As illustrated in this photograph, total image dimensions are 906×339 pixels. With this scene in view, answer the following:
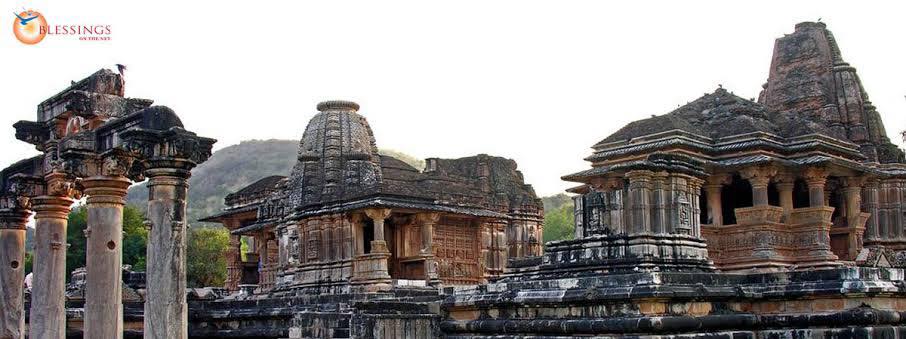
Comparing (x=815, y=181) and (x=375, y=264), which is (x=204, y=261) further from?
(x=815, y=181)

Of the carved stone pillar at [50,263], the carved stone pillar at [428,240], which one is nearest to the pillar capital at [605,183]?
the carved stone pillar at [428,240]

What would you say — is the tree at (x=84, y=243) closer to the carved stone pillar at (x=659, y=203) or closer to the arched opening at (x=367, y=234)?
the arched opening at (x=367, y=234)

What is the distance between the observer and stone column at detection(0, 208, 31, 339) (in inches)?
634

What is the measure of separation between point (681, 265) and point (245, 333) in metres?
9.30

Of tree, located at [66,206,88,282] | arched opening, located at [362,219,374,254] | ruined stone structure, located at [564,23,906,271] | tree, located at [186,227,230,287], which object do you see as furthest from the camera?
tree, located at [186,227,230,287]

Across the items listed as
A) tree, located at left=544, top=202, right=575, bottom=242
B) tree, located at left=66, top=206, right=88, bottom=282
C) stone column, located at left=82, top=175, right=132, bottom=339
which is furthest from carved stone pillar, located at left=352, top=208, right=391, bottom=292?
tree, located at left=544, top=202, right=575, bottom=242

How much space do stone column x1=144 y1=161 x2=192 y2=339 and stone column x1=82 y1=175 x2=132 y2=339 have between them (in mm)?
1686

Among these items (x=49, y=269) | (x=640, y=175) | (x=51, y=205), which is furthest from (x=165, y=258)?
(x=640, y=175)

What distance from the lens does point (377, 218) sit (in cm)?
2545

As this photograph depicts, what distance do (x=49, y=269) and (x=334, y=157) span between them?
46.8ft

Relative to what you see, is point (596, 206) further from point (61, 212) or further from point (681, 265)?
point (61, 212)

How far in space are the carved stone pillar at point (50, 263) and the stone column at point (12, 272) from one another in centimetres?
92

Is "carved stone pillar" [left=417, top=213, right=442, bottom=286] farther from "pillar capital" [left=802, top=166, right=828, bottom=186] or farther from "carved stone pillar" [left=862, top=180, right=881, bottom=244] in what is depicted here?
"carved stone pillar" [left=862, top=180, right=881, bottom=244]

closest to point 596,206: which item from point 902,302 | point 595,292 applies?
point 595,292
